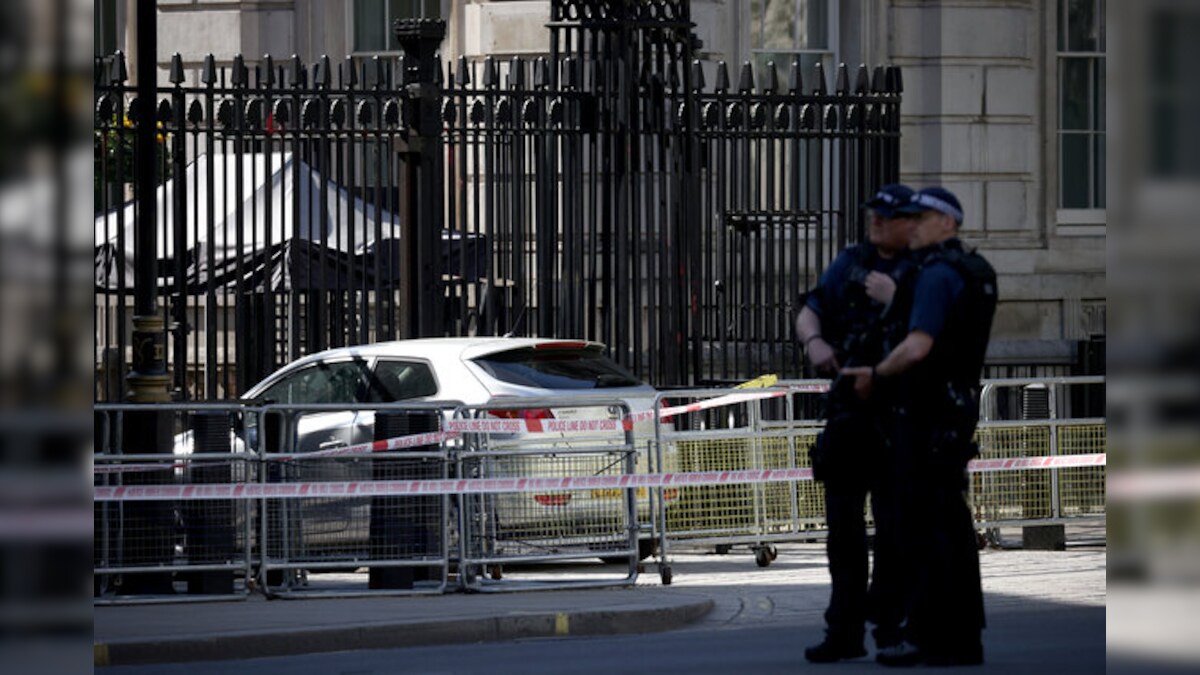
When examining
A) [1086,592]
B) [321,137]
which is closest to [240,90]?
[321,137]

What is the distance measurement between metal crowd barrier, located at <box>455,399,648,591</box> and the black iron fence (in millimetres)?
3523

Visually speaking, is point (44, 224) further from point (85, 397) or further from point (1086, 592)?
point (1086, 592)

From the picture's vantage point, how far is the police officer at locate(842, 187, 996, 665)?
872 cm

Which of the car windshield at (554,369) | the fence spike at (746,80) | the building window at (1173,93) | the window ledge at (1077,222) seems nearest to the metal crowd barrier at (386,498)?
the car windshield at (554,369)

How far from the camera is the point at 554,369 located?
48.7 feet

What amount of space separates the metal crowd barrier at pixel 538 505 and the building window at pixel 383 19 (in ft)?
36.4

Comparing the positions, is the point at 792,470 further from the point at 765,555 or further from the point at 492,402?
the point at 492,402

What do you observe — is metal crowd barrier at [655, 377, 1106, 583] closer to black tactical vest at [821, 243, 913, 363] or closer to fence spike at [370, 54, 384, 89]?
fence spike at [370, 54, 384, 89]

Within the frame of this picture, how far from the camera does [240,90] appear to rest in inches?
656

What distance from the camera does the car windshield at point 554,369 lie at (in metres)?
14.6

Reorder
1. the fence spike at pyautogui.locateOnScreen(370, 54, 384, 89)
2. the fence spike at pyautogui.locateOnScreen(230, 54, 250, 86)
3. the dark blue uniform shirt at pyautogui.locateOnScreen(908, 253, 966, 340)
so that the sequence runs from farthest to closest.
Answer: the fence spike at pyautogui.locateOnScreen(370, 54, 384, 89) → the fence spike at pyautogui.locateOnScreen(230, 54, 250, 86) → the dark blue uniform shirt at pyautogui.locateOnScreen(908, 253, 966, 340)

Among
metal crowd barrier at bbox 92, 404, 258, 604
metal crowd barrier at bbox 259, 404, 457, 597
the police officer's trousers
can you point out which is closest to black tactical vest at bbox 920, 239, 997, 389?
the police officer's trousers

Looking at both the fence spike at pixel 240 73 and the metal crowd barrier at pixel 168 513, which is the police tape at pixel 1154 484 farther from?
the fence spike at pixel 240 73

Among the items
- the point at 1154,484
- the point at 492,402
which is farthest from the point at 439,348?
the point at 1154,484
